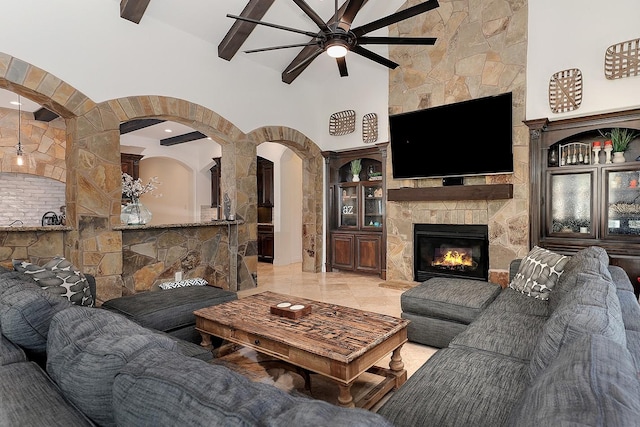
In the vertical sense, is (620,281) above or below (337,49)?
below

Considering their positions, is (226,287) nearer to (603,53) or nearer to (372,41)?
(372,41)

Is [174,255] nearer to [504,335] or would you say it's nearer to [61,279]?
[61,279]

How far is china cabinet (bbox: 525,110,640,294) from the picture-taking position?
13.6ft

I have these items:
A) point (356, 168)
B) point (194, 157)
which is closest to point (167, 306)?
point (356, 168)

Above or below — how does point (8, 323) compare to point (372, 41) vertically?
below

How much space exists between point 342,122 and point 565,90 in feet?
11.0

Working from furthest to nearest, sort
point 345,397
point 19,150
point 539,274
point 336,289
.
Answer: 1. point 19,150
2. point 336,289
3. point 539,274
4. point 345,397

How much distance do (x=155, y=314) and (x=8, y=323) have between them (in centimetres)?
139

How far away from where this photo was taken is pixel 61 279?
2533mm

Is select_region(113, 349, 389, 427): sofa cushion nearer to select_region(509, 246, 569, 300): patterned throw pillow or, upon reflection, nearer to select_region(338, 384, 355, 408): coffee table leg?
select_region(338, 384, 355, 408): coffee table leg

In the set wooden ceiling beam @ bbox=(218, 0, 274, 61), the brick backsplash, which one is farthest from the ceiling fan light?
the brick backsplash

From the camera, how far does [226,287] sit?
207 inches

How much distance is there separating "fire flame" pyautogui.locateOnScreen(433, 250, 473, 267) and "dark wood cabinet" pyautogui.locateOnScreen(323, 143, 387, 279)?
0.97 meters

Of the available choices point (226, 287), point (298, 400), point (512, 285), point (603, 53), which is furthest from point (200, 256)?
point (603, 53)
